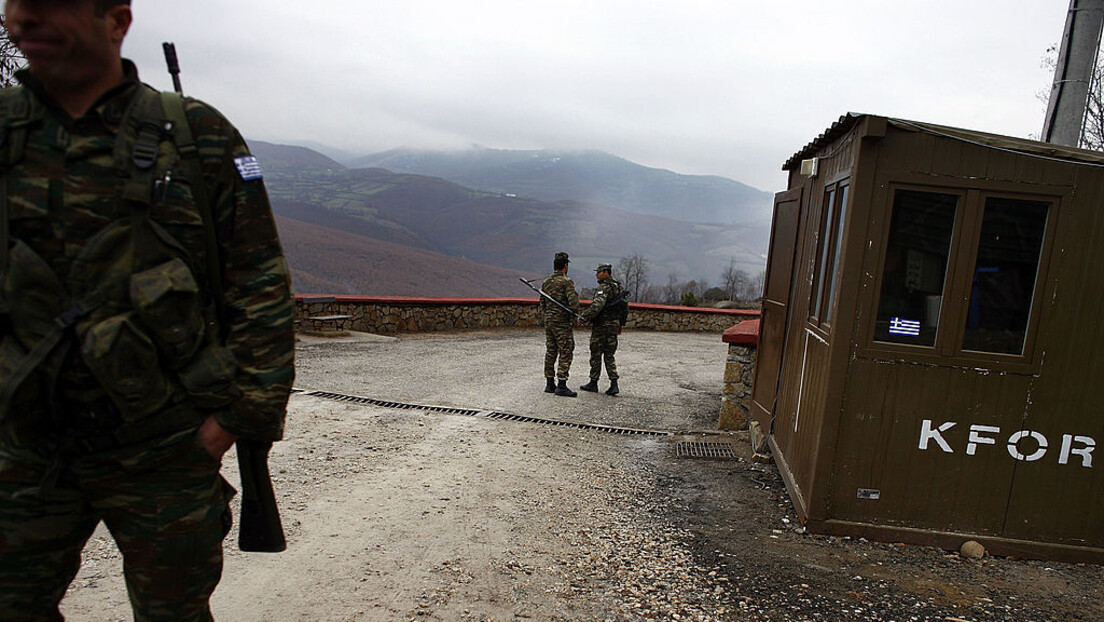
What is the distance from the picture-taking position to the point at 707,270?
142000 millimetres

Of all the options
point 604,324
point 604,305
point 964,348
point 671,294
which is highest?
point 964,348

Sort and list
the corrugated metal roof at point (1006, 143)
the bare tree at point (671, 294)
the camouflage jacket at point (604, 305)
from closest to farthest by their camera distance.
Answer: the corrugated metal roof at point (1006, 143), the camouflage jacket at point (604, 305), the bare tree at point (671, 294)

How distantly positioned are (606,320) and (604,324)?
0.06 m

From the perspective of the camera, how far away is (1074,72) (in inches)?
228

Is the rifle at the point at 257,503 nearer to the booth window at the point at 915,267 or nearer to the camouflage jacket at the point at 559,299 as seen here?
the booth window at the point at 915,267

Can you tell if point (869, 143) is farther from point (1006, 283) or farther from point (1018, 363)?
point (1018, 363)

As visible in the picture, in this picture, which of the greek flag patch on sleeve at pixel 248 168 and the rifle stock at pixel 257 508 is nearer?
the greek flag patch on sleeve at pixel 248 168

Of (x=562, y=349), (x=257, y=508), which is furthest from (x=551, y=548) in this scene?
(x=562, y=349)

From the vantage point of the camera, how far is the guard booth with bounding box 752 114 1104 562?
350cm

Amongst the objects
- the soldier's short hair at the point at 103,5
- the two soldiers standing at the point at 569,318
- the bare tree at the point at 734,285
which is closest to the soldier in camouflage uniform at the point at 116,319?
the soldier's short hair at the point at 103,5

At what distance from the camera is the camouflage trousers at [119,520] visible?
1472 millimetres

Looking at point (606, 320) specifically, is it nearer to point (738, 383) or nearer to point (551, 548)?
point (738, 383)

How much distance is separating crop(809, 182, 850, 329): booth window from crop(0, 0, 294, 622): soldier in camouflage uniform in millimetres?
3278

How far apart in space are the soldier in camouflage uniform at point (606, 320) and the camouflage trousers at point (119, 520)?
6566 millimetres
